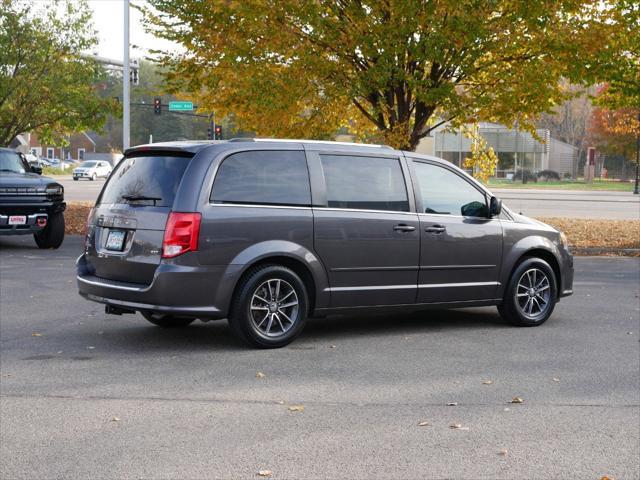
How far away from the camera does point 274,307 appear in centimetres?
835

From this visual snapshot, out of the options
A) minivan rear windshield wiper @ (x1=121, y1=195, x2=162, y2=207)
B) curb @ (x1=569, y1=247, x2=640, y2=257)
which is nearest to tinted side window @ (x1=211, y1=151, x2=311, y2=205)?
minivan rear windshield wiper @ (x1=121, y1=195, x2=162, y2=207)

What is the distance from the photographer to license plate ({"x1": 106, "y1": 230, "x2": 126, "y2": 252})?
8336 millimetres

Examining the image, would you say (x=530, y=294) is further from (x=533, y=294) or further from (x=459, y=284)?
(x=459, y=284)

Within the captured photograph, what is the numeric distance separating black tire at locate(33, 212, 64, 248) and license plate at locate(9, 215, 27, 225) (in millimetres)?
703

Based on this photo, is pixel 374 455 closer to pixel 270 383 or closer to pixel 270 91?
pixel 270 383

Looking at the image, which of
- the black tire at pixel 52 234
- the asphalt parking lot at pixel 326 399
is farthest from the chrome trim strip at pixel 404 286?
the black tire at pixel 52 234

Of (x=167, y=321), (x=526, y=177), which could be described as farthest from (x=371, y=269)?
(x=526, y=177)

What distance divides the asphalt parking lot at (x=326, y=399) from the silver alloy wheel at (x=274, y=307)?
0.22 metres

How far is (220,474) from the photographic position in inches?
192

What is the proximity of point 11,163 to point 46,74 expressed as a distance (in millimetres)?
11388

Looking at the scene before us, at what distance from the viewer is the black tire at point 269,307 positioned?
26.8 feet

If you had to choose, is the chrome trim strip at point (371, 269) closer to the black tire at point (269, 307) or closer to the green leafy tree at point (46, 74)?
the black tire at point (269, 307)

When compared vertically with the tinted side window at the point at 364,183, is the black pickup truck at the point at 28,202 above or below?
below

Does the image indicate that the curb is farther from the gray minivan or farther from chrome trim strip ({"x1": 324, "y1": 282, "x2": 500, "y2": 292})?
chrome trim strip ({"x1": 324, "y1": 282, "x2": 500, "y2": 292})
